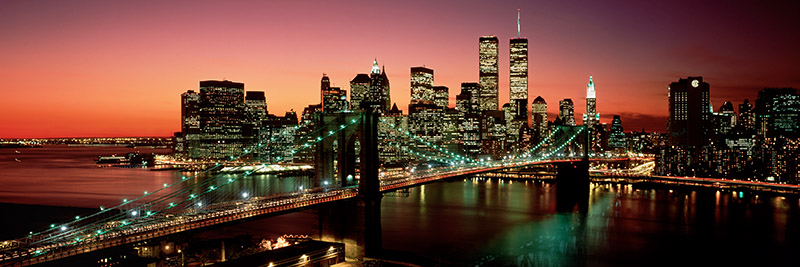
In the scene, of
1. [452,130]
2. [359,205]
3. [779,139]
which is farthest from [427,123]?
[359,205]

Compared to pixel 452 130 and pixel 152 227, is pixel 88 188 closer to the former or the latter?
pixel 152 227

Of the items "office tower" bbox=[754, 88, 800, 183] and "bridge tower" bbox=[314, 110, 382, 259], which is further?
"office tower" bbox=[754, 88, 800, 183]

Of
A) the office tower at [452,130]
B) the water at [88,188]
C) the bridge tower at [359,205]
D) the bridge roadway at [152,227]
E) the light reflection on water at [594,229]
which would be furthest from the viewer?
the office tower at [452,130]

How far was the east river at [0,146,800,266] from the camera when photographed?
89.9ft

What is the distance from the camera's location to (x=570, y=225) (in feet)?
121

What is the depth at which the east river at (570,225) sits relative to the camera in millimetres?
27406

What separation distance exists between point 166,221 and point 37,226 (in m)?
22.9

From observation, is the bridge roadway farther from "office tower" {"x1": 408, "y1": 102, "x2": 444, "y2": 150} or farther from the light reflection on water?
"office tower" {"x1": 408, "y1": 102, "x2": 444, "y2": 150}

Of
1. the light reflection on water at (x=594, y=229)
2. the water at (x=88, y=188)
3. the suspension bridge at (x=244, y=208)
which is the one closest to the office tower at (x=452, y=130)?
the water at (x=88, y=188)

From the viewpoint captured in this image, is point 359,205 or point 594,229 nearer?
point 359,205

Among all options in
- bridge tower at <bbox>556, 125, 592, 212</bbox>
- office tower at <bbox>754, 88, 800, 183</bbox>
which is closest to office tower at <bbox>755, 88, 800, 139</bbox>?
office tower at <bbox>754, 88, 800, 183</bbox>

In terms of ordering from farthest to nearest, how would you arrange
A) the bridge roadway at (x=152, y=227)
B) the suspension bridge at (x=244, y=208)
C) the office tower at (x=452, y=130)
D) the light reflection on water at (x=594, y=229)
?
the office tower at (x=452, y=130) < the light reflection on water at (x=594, y=229) < the suspension bridge at (x=244, y=208) < the bridge roadway at (x=152, y=227)

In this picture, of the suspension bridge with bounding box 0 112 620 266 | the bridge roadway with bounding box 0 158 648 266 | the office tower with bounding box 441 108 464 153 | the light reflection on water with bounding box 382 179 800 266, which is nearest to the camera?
the bridge roadway with bounding box 0 158 648 266

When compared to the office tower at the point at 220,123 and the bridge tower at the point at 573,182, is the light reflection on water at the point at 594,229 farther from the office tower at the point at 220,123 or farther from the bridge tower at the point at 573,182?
the office tower at the point at 220,123
